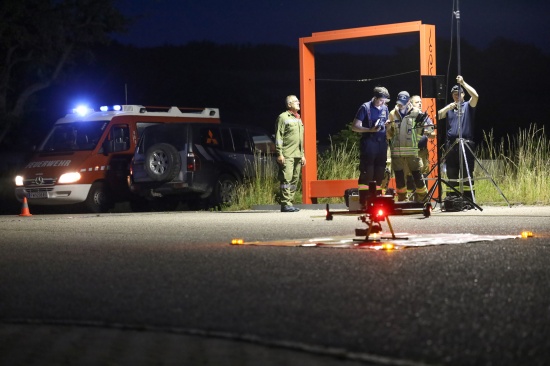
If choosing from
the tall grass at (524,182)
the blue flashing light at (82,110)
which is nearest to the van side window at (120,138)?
the blue flashing light at (82,110)

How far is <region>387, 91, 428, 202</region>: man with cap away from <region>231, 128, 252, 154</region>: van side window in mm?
4503

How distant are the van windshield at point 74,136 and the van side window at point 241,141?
274cm

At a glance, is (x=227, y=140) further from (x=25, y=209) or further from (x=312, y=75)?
(x=25, y=209)

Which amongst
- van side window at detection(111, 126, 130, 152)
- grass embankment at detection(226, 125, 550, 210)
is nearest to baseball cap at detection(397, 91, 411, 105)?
grass embankment at detection(226, 125, 550, 210)

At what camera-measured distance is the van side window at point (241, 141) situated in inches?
923

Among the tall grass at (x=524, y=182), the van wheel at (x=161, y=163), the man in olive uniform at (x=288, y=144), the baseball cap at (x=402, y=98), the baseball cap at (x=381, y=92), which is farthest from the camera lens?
the van wheel at (x=161, y=163)

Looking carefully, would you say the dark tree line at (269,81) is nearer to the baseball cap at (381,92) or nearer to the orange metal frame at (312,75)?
the orange metal frame at (312,75)

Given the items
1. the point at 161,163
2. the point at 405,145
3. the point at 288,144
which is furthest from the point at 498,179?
the point at 161,163

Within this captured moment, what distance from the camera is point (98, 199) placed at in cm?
2356

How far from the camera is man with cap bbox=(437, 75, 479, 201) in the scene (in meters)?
19.7

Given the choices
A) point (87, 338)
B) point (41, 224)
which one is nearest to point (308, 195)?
point (41, 224)

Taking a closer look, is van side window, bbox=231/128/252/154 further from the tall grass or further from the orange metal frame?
the tall grass

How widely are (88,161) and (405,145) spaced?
6978 millimetres

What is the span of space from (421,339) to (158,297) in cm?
254
